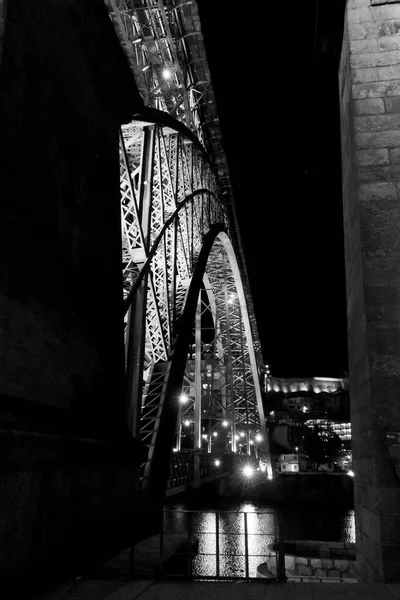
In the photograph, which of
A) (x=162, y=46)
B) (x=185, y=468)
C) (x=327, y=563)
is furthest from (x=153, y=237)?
(x=185, y=468)

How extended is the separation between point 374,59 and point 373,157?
1996mm

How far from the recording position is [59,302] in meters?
7.01

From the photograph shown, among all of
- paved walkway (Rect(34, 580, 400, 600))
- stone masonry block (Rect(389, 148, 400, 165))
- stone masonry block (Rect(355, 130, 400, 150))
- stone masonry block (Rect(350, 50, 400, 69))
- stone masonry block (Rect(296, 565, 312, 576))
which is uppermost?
stone masonry block (Rect(350, 50, 400, 69))

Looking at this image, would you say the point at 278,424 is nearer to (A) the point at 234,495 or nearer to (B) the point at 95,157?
(A) the point at 234,495

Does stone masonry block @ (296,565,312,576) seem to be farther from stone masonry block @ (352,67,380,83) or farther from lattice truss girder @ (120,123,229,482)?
stone masonry block @ (352,67,380,83)

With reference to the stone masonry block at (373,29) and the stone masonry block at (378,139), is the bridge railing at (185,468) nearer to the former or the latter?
the stone masonry block at (378,139)

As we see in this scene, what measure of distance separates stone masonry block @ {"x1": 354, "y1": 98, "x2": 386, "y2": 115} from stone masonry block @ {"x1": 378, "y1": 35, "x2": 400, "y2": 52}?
1.03m

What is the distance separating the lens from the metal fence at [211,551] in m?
7.27

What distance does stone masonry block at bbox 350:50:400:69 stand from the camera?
359 inches

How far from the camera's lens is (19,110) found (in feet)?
21.1

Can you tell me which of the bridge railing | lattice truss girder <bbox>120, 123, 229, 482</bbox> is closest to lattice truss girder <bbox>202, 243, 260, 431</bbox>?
the bridge railing

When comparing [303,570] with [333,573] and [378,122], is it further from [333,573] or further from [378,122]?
[378,122]

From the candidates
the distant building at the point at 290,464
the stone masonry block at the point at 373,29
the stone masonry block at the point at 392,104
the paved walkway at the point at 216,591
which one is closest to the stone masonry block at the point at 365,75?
the stone masonry block at the point at 392,104

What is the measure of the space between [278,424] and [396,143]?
4095 inches
